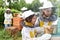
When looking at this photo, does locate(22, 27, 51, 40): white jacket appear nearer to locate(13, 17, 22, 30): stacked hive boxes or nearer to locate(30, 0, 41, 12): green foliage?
locate(13, 17, 22, 30): stacked hive boxes

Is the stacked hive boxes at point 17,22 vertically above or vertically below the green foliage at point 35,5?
below

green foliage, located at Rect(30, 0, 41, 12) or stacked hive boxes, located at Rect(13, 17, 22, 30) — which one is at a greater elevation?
green foliage, located at Rect(30, 0, 41, 12)

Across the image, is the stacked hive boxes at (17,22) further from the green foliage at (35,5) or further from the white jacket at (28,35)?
the green foliage at (35,5)

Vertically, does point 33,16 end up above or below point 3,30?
above

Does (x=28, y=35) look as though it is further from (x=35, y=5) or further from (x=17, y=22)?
(x=35, y=5)

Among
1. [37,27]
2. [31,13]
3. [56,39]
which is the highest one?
[31,13]

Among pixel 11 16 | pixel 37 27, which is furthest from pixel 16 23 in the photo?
pixel 37 27

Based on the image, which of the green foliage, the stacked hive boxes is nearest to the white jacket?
the stacked hive boxes

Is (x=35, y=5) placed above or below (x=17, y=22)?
above

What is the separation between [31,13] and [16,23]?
206 millimetres

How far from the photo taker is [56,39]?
7.48 ft

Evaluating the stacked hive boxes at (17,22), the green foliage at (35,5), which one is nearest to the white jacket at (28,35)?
the stacked hive boxes at (17,22)

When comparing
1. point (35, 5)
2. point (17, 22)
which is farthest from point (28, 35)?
point (35, 5)

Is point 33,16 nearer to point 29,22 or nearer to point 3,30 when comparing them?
point 29,22
